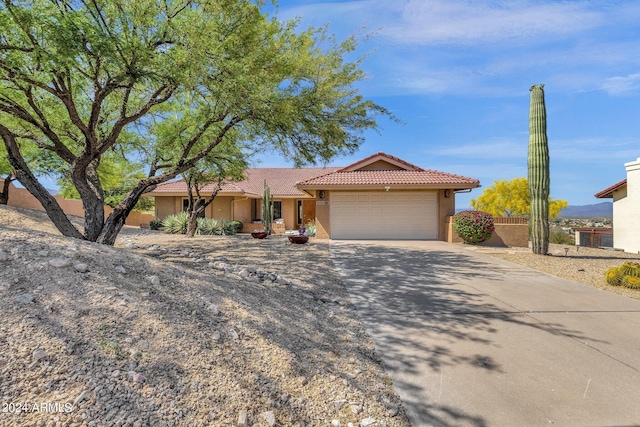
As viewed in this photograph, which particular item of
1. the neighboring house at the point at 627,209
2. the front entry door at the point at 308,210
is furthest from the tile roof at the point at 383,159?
the neighboring house at the point at 627,209

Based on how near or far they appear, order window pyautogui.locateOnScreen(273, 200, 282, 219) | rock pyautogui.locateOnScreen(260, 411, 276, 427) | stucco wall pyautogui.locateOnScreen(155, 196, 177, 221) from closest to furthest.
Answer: rock pyautogui.locateOnScreen(260, 411, 276, 427)
stucco wall pyautogui.locateOnScreen(155, 196, 177, 221)
window pyautogui.locateOnScreen(273, 200, 282, 219)

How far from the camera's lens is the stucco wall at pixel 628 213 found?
52.2ft

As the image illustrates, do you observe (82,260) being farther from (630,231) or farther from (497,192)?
(497,192)

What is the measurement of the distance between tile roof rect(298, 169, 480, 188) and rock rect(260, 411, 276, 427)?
1361 centimetres

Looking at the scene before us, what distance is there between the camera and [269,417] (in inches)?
105

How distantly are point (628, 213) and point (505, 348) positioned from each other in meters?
17.8

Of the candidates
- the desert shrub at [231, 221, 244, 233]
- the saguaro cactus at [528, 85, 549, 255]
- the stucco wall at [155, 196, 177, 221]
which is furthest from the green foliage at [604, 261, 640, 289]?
the stucco wall at [155, 196, 177, 221]

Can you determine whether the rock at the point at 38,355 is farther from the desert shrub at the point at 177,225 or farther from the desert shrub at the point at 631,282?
the desert shrub at the point at 177,225

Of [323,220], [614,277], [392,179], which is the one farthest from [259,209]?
[614,277]

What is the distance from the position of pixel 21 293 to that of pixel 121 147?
9.83 meters

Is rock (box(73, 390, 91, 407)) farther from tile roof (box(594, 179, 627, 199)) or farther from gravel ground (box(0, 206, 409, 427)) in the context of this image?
tile roof (box(594, 179, 627, 199))

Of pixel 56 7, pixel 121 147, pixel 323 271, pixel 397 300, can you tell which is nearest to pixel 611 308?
pixel 397 300

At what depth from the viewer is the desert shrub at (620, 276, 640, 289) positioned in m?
7.28

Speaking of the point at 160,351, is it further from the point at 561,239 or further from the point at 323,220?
the point at 561,239
